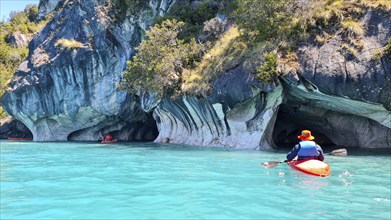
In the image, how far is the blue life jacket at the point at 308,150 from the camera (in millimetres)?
11688

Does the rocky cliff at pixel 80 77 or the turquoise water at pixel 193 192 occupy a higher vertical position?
the rocky cliff at pixel 80 77

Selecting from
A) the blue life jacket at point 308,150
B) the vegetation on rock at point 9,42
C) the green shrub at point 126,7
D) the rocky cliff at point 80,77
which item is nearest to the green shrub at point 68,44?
the rocky cliff at point 80,77

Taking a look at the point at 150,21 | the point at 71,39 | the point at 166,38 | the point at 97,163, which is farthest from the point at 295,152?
the point at 71,39

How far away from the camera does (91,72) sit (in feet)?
107

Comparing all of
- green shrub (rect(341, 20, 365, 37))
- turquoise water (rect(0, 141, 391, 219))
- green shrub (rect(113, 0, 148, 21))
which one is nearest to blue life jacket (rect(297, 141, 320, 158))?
turquoise water (rect(0, 141, 391, 219))

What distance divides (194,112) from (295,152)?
11761mm

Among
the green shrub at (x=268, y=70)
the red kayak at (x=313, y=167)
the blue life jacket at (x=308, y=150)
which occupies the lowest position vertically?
the red kayak at (x=313, y=167)

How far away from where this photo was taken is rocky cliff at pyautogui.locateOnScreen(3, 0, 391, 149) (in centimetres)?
1645

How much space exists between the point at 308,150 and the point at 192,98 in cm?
1137

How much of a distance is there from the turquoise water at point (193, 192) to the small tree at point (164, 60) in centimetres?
1076

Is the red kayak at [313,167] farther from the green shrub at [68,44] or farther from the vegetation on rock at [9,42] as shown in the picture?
the vegetation on rock at [9,42]

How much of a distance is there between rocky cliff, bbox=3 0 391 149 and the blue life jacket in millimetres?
5649

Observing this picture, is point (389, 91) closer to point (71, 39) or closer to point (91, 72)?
point (91, 72)

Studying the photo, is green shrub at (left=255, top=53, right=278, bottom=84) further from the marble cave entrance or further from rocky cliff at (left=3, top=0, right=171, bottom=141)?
rocky cliff at (left=3, top=0, right=171, bottom=141)
